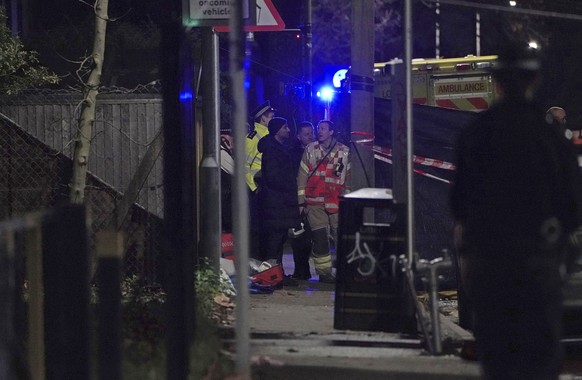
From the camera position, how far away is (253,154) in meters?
15.2

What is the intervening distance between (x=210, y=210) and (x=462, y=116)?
2.84m

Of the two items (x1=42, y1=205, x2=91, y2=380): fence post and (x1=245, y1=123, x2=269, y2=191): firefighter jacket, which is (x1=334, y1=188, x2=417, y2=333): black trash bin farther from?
(x1=245, y1=123, x2=269, y2=191): firefighter jacket

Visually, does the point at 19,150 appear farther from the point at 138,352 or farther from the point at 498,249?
the point at 498,249

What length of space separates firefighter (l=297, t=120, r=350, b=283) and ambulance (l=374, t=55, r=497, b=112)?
7658 mm

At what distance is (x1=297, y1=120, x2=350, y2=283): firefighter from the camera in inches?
493


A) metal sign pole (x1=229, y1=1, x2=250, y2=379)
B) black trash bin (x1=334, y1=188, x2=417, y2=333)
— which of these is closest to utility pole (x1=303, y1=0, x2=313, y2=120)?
black trash bin (x1=334, y1=188, x2=417, y2=333)

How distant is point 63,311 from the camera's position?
16.0 feet

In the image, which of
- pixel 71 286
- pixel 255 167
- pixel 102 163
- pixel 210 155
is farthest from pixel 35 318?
pixel 255 167

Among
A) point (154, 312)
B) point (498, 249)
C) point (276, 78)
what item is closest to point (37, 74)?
point (154, 312)

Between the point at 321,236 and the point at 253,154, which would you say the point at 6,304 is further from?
the point at 253,154

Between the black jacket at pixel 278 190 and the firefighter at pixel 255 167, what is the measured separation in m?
0.35

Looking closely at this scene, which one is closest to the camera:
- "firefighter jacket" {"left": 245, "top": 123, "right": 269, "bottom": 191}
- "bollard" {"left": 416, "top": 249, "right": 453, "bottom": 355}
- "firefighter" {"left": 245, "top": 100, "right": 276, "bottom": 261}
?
"bollard" {"left": 416, "top": 249, "right": 453, "bottom": 355}

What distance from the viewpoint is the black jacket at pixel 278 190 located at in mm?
12727

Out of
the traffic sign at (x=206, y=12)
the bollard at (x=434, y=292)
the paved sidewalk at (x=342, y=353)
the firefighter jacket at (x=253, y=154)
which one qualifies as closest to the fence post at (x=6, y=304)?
the paved sidewalk at (x=342, y=353)
